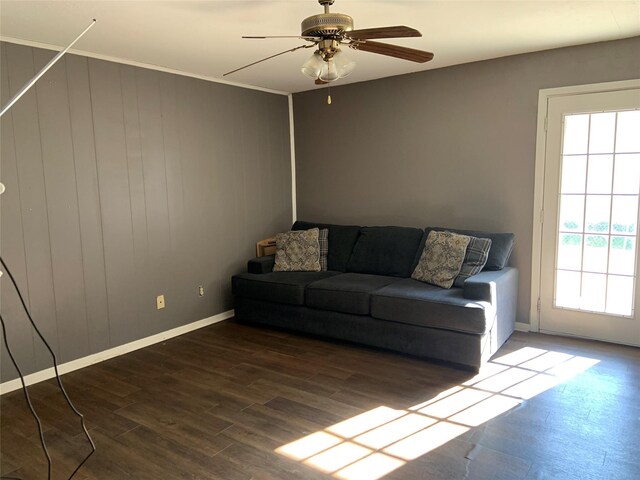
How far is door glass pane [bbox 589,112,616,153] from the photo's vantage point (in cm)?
347

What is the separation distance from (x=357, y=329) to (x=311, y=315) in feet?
1.51

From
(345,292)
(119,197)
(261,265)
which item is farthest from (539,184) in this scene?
(119,197)

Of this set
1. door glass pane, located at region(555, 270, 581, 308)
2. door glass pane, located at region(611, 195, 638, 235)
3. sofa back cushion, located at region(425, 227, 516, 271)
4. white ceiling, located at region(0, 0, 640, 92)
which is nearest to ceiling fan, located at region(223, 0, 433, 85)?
white ceiling, located at region(0, 0, 640, 92)

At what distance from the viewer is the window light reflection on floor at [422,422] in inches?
89.1

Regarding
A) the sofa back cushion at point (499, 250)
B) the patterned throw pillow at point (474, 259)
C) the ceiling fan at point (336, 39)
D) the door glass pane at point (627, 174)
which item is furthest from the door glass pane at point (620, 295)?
the ceiling fan at point (336, 39)

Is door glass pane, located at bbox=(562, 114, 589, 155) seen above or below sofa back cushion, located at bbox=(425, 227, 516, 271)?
above

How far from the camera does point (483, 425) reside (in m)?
2.53

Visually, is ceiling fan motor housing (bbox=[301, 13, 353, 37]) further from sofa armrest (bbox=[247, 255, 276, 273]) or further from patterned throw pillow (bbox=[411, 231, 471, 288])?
sofa armrest (bbox=[247, 255, 276, 273])

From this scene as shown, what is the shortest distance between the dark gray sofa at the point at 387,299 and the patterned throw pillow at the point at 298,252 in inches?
4.3

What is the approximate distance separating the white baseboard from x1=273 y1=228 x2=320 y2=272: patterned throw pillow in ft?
2.63

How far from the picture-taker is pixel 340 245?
15.1ft

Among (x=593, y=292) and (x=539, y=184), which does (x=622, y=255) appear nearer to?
(x=593, y=292)

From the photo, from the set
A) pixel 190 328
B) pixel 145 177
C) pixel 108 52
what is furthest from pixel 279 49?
pixel 190 328

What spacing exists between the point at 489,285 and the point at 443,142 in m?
1.60
